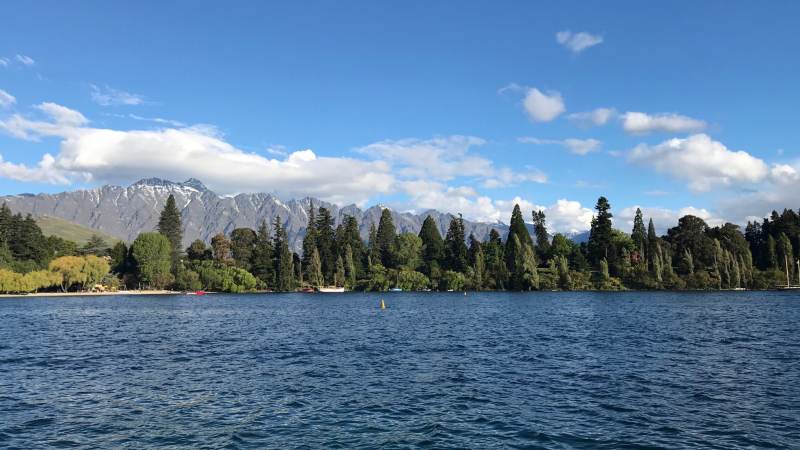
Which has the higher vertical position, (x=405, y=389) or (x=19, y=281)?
(x=19, y=281)

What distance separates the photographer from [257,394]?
116ft

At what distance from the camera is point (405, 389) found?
120 ft

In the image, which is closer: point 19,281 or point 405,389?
point 405,389

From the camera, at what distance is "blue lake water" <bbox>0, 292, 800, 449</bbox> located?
26375 mm

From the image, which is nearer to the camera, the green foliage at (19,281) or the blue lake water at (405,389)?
the blue lake water at (405,389)

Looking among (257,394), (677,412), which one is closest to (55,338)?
(257,394)

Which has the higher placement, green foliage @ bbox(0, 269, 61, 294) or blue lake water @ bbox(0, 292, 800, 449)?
green foliage @ bbox(0, 269, 61, 294)

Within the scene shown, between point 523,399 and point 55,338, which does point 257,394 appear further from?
point 55,338

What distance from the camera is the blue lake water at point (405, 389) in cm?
2638

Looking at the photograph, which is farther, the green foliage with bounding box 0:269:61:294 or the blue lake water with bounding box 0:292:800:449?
the green foliage with bounding box 0:269:61:294

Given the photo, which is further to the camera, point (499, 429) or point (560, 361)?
point (560, 361)

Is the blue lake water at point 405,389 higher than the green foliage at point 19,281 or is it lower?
lower

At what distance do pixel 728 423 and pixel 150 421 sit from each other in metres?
29.7

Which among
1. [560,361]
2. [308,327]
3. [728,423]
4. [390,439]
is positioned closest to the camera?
[390,439]
